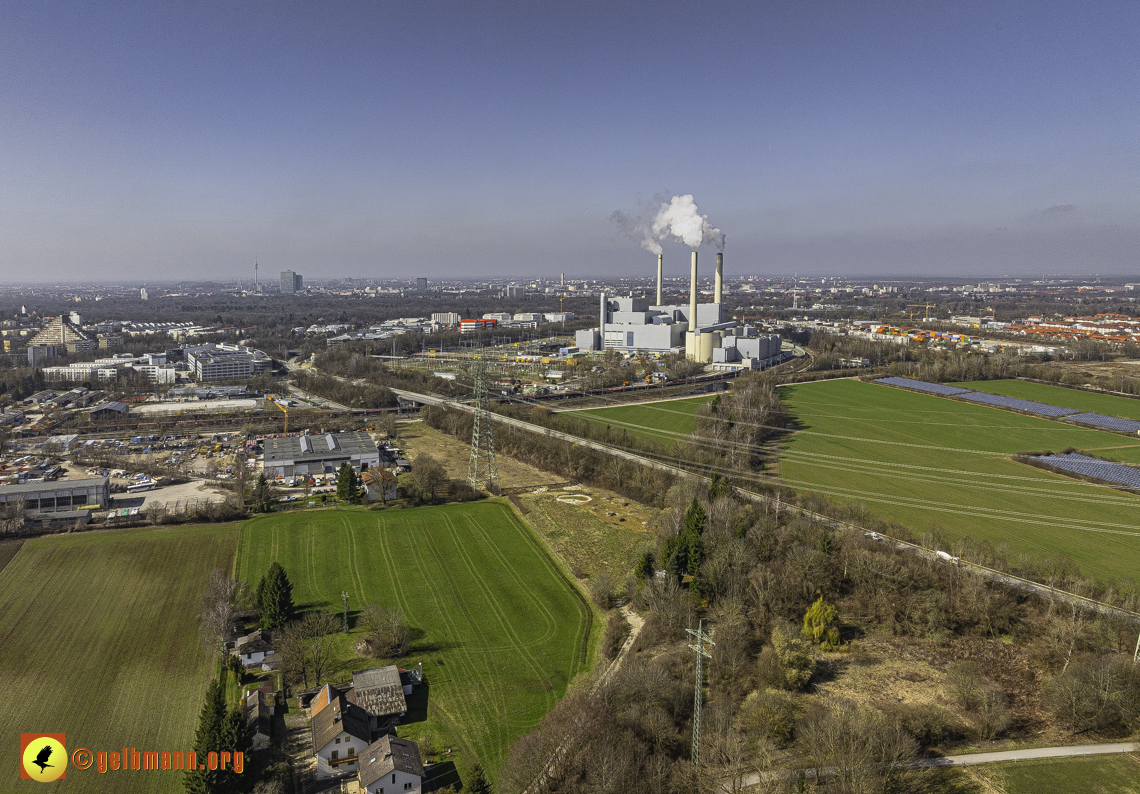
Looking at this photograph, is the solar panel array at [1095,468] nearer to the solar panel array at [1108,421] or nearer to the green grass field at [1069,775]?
the solar panel array at [1108,421]

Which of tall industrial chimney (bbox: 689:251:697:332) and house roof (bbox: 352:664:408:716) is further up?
tall industrial chimney (bbox: 689:251:697:332)

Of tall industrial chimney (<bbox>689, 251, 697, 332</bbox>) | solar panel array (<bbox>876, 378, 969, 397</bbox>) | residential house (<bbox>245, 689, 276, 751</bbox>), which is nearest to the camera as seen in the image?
residential house (<bbox>245, 689, 276, 751</bbox>)

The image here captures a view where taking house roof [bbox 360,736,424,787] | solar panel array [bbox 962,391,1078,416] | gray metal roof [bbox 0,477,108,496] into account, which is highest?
solar panel array [bbox 962,391,1078,416]

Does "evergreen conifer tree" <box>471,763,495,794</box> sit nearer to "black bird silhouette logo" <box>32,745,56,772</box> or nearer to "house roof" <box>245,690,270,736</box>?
"house roof" <box>245,690,270,736</box>

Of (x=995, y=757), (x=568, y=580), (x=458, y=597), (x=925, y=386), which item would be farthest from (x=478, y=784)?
(x=925, y=386)

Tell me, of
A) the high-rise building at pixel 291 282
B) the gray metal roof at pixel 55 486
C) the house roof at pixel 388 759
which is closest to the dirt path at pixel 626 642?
the house roof at pixel 388 759

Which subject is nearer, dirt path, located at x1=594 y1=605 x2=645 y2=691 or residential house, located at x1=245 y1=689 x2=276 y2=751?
residential house, located at x1=245 y1=689 x2=276 y2=751

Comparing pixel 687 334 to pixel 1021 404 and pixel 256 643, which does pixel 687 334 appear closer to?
pixel 1021 404

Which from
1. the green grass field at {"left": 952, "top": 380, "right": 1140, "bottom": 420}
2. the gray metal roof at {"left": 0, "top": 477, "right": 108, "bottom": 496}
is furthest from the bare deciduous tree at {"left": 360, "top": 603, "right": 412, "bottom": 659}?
the green grass field at {"left": 952, "top": 380, "right": 1140, "bottom": 420}
